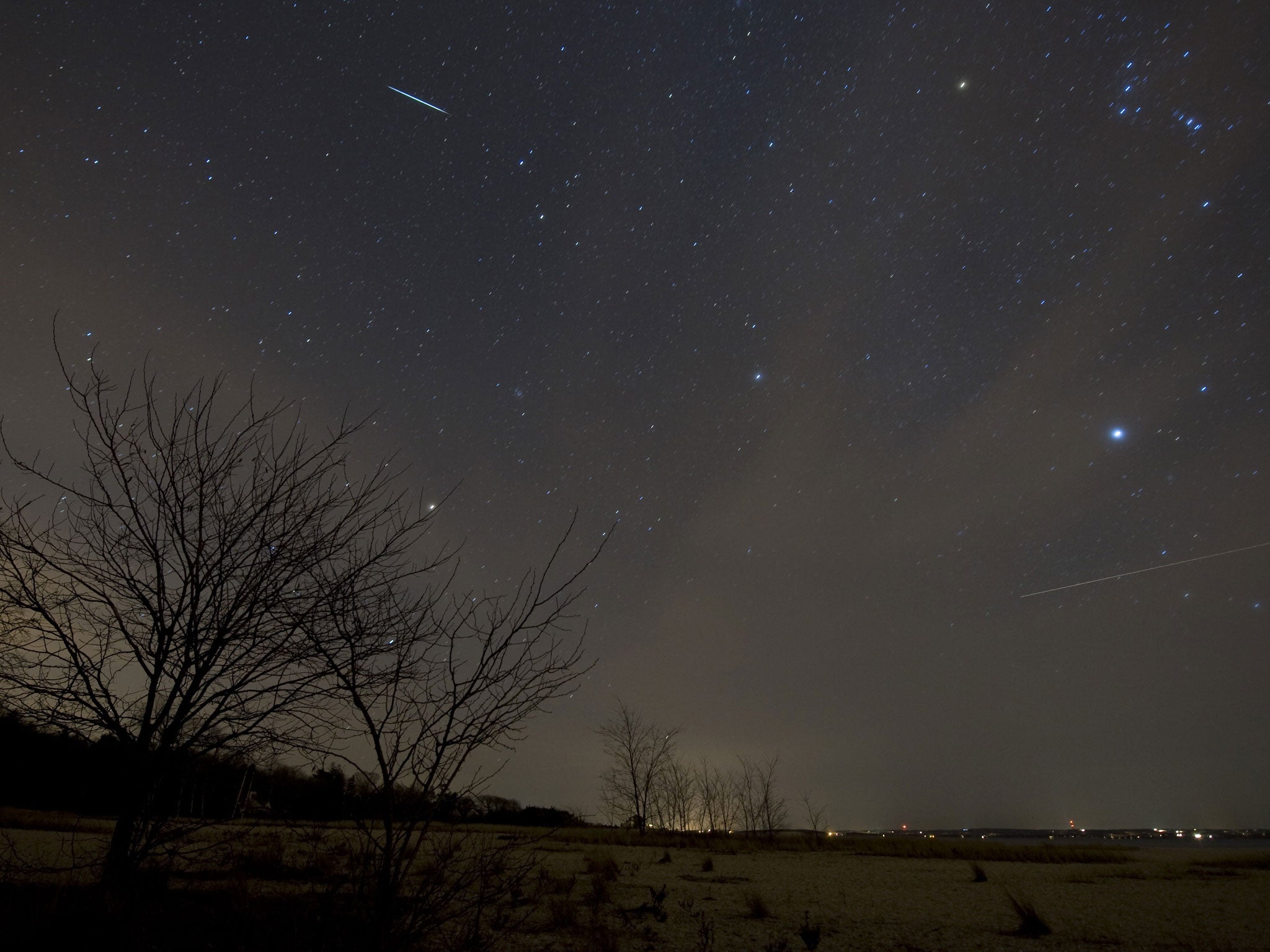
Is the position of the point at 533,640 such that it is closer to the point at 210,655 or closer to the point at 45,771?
the point at 210,655

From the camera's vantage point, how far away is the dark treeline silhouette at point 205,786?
3.29 m

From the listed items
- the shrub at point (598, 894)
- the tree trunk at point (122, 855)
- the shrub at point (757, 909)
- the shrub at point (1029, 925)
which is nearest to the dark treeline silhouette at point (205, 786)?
the tree trunk at point (122, 855)

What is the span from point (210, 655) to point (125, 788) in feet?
3.25

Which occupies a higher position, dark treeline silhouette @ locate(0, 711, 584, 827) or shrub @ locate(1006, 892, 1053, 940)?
dark treeline silhouette @ locate(0, 711, 584, 827)

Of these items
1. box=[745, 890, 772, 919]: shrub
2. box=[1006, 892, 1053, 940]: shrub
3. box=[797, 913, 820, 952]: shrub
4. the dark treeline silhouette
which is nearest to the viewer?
the dark treeline silhouette

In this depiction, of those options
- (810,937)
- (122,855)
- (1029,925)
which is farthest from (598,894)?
(122,855)

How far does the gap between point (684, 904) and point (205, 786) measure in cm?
627

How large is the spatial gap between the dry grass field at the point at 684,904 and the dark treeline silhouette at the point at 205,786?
0.20 m

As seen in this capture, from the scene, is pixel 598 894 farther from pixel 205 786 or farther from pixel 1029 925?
pixel 205 786

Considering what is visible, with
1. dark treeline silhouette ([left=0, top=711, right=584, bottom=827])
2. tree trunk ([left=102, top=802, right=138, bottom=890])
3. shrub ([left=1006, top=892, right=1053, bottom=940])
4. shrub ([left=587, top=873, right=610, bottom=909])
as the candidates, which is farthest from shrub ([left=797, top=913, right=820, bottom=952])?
tree trunk ([left=102, top=802, right=138, bottom=890])

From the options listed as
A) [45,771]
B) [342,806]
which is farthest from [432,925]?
[45,771]

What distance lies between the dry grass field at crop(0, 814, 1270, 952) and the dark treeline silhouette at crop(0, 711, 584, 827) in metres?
0.20

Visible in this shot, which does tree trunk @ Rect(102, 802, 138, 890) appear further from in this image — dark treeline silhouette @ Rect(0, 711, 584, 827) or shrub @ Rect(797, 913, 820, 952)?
shrub @ Rect(797, 913, 820, 952)

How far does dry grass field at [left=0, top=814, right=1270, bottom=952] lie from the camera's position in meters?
4.24
